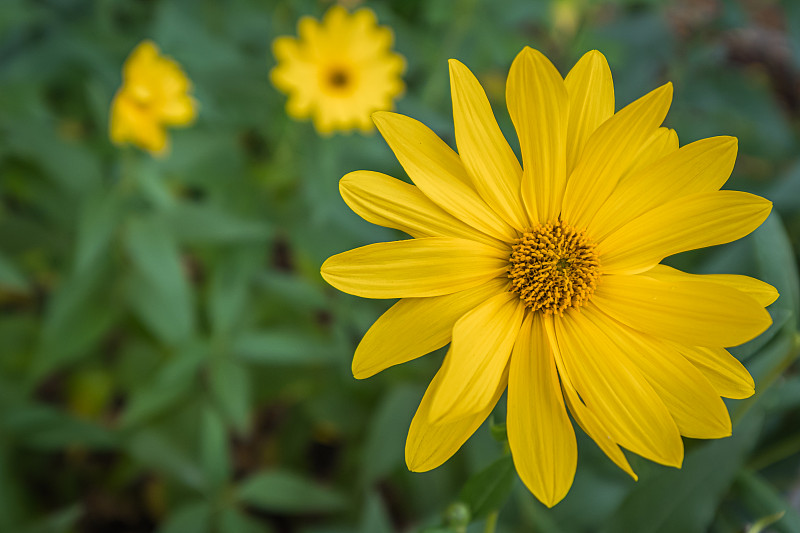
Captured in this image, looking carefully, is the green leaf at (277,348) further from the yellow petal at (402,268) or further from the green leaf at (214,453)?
the yellow petal at (402,268)

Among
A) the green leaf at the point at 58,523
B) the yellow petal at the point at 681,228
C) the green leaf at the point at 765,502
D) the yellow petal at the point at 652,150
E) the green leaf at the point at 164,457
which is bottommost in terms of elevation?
the green leaf at the point at 765,502

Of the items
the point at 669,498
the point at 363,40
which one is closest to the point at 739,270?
the point at 669,498

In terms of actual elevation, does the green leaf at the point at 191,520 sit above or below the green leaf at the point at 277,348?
below

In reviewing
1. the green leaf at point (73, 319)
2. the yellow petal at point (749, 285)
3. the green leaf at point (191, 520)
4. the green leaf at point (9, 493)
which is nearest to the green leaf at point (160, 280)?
the green leaf at point (73, 319)

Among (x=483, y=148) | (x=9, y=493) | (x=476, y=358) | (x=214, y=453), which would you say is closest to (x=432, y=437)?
(x=476, y=358)

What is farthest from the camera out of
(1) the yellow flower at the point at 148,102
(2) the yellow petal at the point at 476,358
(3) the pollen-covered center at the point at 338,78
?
(3) the pollen-covered center at the point at 338,78

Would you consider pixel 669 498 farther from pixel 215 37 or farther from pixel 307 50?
pixel 215 37

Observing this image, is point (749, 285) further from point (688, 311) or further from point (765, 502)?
point (765, 502)
